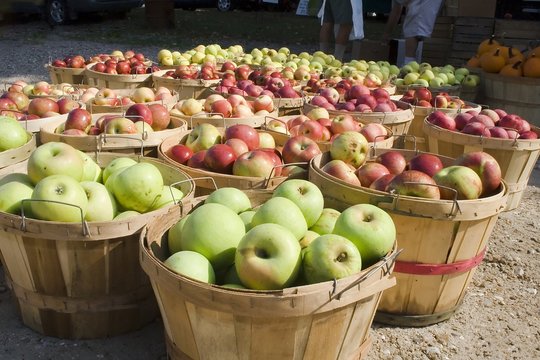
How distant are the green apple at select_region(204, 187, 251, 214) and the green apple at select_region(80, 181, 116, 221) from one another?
520mm

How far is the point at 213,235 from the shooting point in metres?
2.55

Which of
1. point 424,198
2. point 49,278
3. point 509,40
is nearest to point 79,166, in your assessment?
point 49,278

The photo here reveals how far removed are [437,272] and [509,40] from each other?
8625 mm

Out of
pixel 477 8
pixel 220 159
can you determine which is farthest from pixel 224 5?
pixel 220 159

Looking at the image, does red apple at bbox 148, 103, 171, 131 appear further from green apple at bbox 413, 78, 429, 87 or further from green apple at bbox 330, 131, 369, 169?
green apple at bbox 413, 78, 429, 87

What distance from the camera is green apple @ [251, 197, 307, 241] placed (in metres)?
2.62

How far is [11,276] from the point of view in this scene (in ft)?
10.4

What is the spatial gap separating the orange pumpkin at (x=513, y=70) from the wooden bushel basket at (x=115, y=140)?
4.92 metres

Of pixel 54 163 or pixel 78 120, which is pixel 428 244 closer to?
pixel 54 163

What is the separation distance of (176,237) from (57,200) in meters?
0.63

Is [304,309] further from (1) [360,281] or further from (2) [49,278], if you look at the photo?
(2) [49,278]

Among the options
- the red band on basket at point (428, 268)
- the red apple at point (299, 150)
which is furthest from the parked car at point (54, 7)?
the red band on basket at point (428, 268)

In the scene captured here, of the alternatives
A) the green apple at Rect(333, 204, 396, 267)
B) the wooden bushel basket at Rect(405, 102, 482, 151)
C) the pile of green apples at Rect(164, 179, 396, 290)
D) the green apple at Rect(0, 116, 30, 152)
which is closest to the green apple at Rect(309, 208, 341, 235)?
the pile of green apples at Rect(164, 179, 396, 290)

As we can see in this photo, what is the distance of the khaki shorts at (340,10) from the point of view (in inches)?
389
